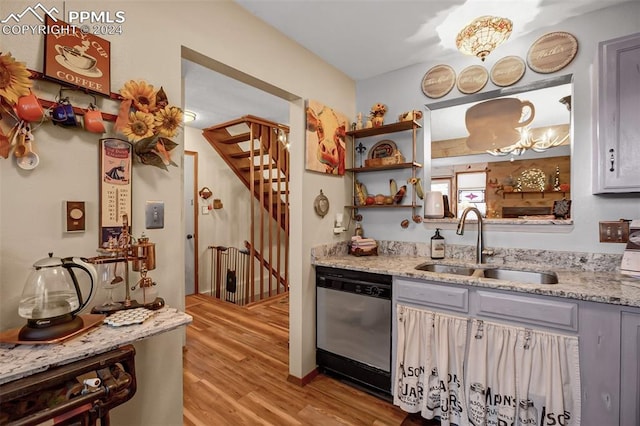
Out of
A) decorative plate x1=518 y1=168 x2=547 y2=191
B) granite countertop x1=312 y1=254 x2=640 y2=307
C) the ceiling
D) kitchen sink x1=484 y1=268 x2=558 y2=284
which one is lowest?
kitchen sink x1=484 y1=268 x2=558 y2=284

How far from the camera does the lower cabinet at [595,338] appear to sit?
1.32 m

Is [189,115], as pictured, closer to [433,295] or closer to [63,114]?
[63,114]

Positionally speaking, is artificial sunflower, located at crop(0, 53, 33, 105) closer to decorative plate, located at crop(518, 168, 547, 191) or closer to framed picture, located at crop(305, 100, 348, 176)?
framed picture, located at crop(305, 100, 348, 176)

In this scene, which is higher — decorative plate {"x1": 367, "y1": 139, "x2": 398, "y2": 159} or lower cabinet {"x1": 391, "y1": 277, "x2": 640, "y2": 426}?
decorative plate {"x1": 367, "y1": 139, "x2": 398, "y2": 159}

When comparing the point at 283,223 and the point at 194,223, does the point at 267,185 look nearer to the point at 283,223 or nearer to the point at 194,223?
the point at 283,223

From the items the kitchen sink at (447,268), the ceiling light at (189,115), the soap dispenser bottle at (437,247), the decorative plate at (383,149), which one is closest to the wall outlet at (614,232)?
the kitchen sink at (447,268)

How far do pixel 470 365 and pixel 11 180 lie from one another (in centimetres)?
229

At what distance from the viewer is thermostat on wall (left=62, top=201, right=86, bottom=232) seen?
1.13 m

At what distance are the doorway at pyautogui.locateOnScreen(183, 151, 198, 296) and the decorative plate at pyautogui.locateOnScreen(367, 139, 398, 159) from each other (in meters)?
2.88

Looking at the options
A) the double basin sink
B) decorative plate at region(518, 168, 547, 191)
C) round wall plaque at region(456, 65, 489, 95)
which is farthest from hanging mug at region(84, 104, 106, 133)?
decorative plate at region(518, 168, 547, 191)

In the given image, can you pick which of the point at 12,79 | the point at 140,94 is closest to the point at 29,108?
the point at 12,79

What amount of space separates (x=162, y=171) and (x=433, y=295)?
1.71m

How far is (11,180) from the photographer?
1.02 meters

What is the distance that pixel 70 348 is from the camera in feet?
2.88
